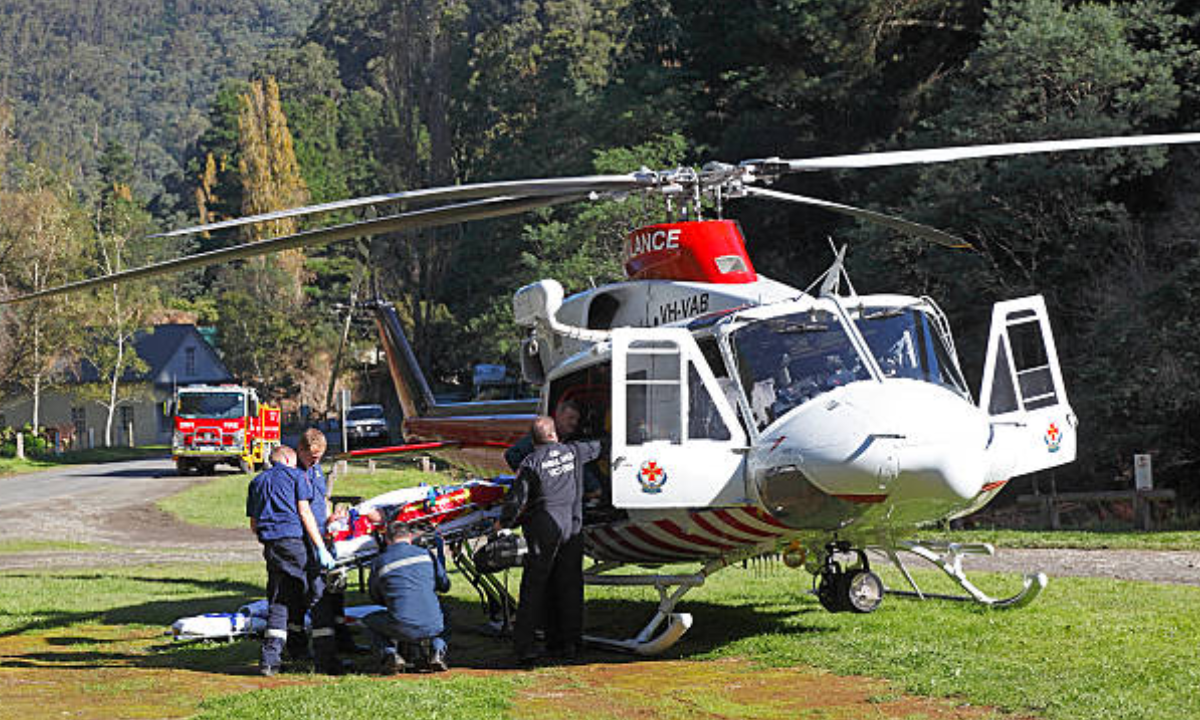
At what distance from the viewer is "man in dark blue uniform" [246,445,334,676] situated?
1009 centimetres

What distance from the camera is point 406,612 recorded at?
32.1 ft

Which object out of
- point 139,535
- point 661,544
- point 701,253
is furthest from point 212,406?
point 661,544

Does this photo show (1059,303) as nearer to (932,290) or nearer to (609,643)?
(932,290)

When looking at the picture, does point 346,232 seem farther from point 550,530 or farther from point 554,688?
point 554,688

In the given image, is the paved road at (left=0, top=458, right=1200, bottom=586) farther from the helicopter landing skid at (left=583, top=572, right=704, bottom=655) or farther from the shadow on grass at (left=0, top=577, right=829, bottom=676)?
A: the helicopter landing skid at (left=583, top=572, right=704, bottom=655)

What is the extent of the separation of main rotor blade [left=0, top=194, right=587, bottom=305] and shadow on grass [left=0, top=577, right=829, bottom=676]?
3.01m

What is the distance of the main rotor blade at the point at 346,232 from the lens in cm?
1009

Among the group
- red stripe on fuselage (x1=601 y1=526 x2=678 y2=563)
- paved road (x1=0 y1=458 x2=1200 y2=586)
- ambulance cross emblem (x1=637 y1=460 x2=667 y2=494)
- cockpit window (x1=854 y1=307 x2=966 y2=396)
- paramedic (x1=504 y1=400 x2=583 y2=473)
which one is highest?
cockpit window (x1=854 y1=307 x2=966 y2=396)

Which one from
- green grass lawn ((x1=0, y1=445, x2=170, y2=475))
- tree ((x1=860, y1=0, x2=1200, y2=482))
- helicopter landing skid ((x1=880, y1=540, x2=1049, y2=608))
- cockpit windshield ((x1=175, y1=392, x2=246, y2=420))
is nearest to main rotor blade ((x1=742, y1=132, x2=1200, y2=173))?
helicopter landing skid ((x1=880, y1=540, x2=1049, y2=608))

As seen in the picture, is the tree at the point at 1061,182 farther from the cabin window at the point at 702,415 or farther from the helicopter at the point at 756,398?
the cabin window at the point at 702,415

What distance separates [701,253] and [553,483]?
2551 mm

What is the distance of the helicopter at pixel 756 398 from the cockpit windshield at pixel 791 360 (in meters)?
0.01

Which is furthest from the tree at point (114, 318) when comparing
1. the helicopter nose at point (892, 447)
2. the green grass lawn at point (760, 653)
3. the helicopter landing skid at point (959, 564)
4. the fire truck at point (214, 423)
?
the helicopter nose at point (892, 447)

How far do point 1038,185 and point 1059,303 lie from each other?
297 centimetres
